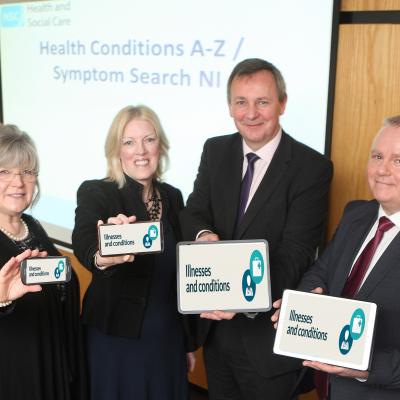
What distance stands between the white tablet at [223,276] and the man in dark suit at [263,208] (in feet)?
0.86

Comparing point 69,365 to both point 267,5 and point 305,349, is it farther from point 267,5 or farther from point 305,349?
point 267,5

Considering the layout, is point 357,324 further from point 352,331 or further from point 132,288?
point 132,288

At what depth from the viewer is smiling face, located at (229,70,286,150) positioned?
7.51 feet

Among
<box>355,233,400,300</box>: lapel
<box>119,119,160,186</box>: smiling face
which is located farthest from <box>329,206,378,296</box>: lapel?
<box>119,119,160,186</box>: smiling face

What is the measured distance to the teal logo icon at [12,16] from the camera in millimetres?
4574

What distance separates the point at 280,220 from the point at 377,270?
0.57 metres

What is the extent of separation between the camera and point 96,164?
4.13 m

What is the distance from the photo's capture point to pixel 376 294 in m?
1.73

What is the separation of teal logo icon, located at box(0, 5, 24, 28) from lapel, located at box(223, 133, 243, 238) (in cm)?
294

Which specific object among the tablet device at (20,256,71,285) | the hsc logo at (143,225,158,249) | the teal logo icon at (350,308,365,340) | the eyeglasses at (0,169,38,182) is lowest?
the teal logo icon at (350,308,365,340)

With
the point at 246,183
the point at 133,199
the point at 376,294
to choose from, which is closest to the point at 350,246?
the point at 376,294

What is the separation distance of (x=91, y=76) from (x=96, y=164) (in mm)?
645

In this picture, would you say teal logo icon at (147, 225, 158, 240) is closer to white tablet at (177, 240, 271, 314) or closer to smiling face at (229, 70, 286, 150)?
white tablet at (177, 240, 271, 314)

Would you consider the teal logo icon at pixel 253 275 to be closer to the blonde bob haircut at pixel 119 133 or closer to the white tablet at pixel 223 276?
the white tablet at pixel 223 276
